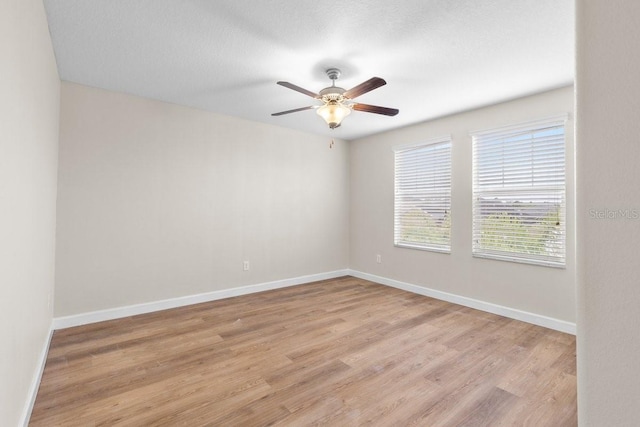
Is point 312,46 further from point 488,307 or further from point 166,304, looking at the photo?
point 488,307

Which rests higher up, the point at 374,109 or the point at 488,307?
the point at 374,109

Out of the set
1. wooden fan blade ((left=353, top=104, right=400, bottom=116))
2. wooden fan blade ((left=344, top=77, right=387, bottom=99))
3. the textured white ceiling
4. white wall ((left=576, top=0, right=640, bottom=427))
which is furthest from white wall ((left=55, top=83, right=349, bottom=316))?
white wall ((left=576, top=0, right=640, bottom=427))

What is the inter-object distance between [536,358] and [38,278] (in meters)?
3.81

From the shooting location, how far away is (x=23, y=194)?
162cm

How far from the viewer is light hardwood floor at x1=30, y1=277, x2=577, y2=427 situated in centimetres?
178

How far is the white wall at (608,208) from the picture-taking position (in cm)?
66

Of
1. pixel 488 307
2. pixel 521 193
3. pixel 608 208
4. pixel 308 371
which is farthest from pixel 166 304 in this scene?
pixel 521 193

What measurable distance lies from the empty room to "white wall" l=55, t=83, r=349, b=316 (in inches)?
1.0

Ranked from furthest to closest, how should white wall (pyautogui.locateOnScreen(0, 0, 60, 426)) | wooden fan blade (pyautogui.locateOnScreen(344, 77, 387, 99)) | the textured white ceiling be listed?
1. wooden fan blade (pyautogui.locateOnScreen(344, 77, 387, 99))
2. the textured white ceiling
3. white wall (pyautogui.locateOnScreen(0, 0, 60, 426))

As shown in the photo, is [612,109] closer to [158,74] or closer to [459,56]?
[459,56]

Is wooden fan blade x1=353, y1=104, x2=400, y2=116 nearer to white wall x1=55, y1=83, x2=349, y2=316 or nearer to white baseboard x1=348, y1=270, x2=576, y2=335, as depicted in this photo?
white wall x1=55, y1=83, x2=349, y2=316

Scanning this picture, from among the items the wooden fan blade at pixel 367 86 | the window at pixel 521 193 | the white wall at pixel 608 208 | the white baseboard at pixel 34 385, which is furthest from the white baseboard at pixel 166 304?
the white wall at pixel 608 208

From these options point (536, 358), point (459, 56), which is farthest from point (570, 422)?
point (459, 56)

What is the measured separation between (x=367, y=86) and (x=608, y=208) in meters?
1.94
